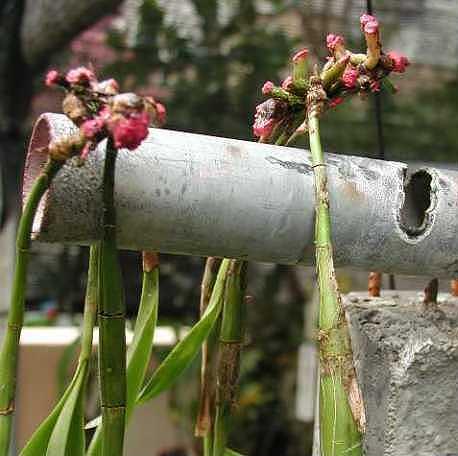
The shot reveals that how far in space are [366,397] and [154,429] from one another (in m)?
1.92

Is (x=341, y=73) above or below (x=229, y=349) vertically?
above

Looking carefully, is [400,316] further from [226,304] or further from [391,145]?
[391,145]

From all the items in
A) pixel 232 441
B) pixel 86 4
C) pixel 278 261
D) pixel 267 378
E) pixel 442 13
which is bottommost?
pixel 232 441

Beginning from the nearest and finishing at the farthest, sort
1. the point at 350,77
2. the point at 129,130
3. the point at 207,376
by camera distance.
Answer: the point at 129,130 → the point at 350,77 → the point at 207,376

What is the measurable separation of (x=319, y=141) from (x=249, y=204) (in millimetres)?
57

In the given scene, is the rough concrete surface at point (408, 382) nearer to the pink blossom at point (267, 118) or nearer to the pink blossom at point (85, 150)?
the pink blossom at point (267, 118)

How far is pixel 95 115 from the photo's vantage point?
0.35 meters

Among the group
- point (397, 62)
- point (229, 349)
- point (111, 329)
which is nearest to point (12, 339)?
point (111, 329)

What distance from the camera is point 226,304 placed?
1.61 ft

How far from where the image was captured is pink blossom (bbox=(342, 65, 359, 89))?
427 millimetres

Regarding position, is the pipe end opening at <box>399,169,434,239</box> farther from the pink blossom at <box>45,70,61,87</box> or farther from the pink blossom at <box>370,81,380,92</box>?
the pink blossom at <box>45,70,61,87</box>

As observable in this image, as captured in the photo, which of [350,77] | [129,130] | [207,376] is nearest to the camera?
[129,130]

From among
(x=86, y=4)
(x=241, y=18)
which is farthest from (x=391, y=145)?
(x=86, y=4)

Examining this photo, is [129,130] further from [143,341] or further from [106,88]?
[143,341]
